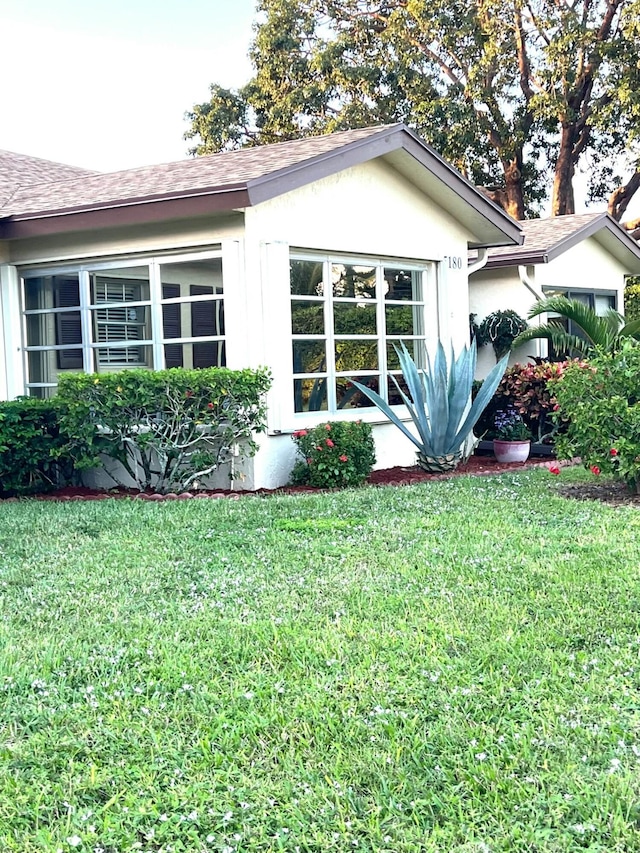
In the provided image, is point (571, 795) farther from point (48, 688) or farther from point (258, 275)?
point (258, 275)

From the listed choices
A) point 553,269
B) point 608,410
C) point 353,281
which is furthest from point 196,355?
point 553,269

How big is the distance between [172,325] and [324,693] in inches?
257

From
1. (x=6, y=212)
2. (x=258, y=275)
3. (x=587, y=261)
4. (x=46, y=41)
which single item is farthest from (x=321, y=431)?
(x=46, y=41)

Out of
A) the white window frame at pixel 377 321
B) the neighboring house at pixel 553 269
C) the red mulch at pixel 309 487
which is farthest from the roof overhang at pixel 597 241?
the red mulch at pixel 309 487

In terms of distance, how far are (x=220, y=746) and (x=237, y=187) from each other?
20.3 feet

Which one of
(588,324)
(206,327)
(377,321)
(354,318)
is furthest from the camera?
(588,324)

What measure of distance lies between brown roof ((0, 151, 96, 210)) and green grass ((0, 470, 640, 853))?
732 centimetres

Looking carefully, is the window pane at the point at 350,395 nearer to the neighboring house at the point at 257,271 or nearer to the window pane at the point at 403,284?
the neighboring house at the point at 257,271

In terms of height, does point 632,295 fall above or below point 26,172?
below

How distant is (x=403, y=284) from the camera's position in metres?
11.6

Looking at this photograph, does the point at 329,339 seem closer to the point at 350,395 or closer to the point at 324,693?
the point at 350,395

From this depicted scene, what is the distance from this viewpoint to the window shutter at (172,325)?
9.57 m

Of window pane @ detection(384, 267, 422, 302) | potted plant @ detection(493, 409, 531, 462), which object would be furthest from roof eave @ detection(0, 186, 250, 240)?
potted plant @ detection(493, 409, 531, 462)

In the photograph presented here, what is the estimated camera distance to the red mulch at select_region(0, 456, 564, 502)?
890cm
